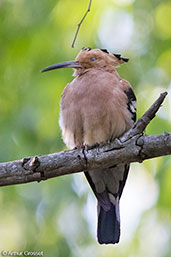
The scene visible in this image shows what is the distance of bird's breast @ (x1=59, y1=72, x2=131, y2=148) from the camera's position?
402 cm

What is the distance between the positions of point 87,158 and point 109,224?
1443 millimetres

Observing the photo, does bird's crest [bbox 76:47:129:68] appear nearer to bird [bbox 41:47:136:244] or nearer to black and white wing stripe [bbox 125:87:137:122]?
bird [bbox 41:47:136:244]

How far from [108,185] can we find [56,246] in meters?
0.92

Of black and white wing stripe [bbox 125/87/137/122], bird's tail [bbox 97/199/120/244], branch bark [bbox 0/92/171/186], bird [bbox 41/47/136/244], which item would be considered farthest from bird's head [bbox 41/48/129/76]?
bird's tail [bbox 97/199/120/244]

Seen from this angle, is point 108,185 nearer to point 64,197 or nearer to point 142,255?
point 64,197

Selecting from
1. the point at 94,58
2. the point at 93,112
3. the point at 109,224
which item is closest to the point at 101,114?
the point at 93,112

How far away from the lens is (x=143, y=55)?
16.2ft

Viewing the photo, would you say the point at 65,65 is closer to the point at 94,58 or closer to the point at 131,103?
the point at 94,58

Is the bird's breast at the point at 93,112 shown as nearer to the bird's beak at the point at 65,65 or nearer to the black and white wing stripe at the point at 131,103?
the black and white wing stripe at the point at 131,103

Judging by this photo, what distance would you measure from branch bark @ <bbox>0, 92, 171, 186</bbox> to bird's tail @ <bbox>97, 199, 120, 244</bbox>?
136 centimetres

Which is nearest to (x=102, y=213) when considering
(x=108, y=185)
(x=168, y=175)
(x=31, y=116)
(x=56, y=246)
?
(x=108, y=185)

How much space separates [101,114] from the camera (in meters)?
4.02

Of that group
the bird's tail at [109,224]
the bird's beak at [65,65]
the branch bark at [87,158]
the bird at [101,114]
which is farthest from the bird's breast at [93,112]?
the bird's tail at [109,224]

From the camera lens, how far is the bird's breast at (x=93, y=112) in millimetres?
4020
